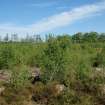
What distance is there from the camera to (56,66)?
21.9 m

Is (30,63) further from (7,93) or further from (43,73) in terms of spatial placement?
Answer: (7,93)

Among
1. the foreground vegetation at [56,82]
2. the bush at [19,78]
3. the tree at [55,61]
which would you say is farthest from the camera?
the tree at [55,61]

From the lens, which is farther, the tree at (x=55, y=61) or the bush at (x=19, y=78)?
the tree at (x=55, y=61)

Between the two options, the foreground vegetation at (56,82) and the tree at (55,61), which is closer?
the foreground vegetation at (56,82)

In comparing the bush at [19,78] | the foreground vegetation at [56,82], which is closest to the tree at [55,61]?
the foreground vegetation at [56,82]

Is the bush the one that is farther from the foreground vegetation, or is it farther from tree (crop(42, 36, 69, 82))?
tree (crop(42, 36, 69, 82))

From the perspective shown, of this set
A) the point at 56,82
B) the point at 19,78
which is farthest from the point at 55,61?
the point at 19,78

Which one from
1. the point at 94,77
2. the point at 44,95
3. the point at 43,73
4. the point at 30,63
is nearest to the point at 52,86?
the point at 44,95

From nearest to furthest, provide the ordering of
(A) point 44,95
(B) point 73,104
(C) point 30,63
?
(B) point 73,104, (A) point 44,95, (C) point 30,63

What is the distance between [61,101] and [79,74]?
181 inches

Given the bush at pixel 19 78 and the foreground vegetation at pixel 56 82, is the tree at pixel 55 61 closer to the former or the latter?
the foreground vegetation at pixel 56 82

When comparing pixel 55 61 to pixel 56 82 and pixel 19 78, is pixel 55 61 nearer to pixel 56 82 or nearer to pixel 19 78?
pixel 56 82

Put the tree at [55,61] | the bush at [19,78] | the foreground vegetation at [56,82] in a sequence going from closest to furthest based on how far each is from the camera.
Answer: the foreground vegetation at [56,82] → the bush at [19,78] → the tree at [55,61]

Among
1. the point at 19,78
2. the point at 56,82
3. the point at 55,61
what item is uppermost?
the point at 55,61
